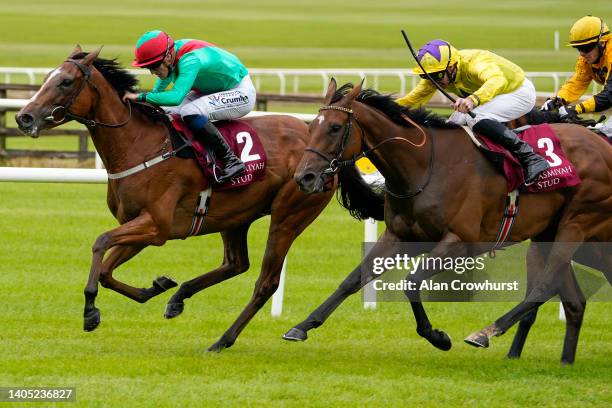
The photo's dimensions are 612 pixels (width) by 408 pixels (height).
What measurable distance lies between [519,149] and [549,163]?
0.81 ft

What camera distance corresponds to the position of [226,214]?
7672mm

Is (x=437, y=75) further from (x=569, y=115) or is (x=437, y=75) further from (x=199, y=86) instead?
(x=199, y=86)

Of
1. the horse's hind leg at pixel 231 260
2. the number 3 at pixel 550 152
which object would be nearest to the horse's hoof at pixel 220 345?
the horse's hind leg at pixel 231 260

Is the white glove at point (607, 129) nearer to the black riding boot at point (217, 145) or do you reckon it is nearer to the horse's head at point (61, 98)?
the black riding boot at point (217, 145)

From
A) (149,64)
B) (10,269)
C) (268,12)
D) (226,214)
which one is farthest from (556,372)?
(268,12)

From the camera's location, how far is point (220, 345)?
734 centimetres

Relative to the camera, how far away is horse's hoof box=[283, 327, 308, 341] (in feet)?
22.9

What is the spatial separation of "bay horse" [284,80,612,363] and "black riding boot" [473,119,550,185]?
5.6 inches

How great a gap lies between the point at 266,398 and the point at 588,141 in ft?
9.23

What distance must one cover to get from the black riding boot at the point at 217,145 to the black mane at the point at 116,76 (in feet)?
1.29

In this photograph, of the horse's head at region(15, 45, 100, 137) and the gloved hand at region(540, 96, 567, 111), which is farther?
the gloved hand at region(540, 96, 567, 111)

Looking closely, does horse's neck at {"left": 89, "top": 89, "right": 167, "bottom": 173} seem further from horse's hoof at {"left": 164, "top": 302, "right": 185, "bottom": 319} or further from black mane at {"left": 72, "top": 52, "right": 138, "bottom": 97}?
horse's hoof at {"left": 164, "top": 302, "right": 185, "bottom": 319}

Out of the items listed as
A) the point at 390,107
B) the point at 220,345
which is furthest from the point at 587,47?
the point at 220,345

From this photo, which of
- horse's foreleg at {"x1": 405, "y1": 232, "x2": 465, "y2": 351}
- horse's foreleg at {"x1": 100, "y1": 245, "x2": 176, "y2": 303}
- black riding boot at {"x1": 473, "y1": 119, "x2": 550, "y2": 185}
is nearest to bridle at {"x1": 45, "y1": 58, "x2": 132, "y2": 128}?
horse's foreleg at {"x1": 100, "y1": 245, "x2": 176, "y2": 303}
